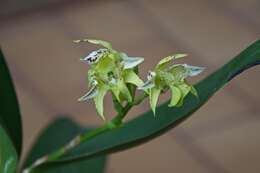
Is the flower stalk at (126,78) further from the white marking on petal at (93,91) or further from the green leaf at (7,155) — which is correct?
the green leaf at (7,155)

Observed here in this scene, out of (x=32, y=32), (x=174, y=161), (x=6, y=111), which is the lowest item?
(x=174, y=161)

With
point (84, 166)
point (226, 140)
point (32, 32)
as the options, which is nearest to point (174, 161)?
point (226, 140)

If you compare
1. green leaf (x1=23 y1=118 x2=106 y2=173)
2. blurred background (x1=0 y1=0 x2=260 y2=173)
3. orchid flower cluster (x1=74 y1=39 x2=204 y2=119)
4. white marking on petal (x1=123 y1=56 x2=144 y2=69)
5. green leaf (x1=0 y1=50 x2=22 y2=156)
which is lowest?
blurred background (x1=0 y1=0 x2=260 y2=173)

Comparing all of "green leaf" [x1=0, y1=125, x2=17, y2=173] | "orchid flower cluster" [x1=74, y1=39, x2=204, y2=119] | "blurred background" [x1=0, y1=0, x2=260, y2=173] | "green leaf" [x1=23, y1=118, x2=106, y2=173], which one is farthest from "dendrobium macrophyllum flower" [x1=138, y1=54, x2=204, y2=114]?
"blurred background" [x1=0, y1=0, x2=260, y2=173]

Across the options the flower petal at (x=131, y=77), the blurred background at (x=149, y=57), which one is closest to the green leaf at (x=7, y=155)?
the flower petal at (x=131, y=77)

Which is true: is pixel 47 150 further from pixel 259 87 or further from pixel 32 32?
pixel 32 32

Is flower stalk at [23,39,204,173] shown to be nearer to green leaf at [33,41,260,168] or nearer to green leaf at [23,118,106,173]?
green leaf at [33,41,260,168]

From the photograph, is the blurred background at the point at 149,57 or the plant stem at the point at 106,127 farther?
the blurred background at the point at 149,57
